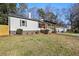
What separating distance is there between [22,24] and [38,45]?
40cm

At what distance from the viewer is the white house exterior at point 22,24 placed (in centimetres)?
498

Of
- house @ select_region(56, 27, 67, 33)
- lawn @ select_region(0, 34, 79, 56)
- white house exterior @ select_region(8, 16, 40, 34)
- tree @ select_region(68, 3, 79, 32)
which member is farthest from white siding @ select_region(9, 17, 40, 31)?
tree @ select_region(68, 3, 79, 32)

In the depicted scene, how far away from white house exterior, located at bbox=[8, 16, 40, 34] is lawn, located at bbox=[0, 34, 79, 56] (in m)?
0.11

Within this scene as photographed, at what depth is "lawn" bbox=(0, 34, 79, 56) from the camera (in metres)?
4.96

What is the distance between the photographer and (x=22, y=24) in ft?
16.3

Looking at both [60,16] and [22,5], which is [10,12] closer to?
[22,5]

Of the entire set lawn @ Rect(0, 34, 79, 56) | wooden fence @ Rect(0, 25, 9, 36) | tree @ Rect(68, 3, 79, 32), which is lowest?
lawn @ Rect(0, 34, 79, 56)

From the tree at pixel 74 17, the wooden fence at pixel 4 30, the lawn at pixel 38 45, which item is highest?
the tree at pixel 74 17

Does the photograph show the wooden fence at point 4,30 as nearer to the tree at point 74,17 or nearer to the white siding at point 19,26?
the white siding at point 19,26

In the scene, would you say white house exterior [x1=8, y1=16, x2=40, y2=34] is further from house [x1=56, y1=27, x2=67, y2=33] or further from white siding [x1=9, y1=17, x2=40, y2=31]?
house [x1=56, y1=27, x2=67, y2=33]

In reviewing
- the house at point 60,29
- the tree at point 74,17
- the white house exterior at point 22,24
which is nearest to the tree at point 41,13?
the white house exterior at point 22,24

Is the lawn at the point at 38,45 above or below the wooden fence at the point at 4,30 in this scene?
below

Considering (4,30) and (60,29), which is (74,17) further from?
(4,30)

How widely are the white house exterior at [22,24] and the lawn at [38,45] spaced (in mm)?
106
